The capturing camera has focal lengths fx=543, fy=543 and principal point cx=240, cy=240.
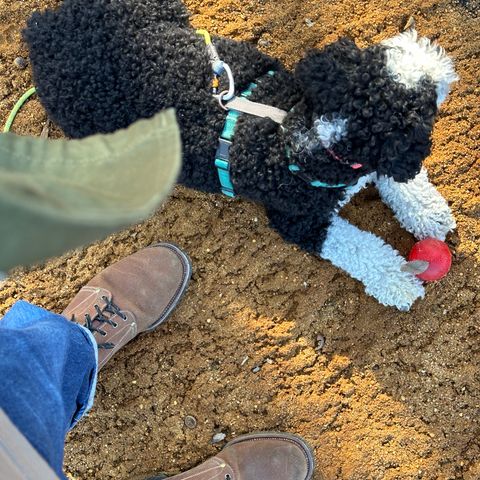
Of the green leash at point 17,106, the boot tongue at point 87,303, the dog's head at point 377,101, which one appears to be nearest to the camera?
the dog's head at point 377,101

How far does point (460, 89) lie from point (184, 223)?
132 centimetres

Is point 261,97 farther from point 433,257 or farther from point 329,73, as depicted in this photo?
point 433,257

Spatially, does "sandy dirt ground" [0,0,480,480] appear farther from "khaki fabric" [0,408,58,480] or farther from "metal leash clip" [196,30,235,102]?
"khaki fabric" [0,408,58,480]

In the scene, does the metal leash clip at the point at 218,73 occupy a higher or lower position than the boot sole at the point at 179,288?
higher

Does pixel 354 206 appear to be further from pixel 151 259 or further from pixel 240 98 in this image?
pixel 151 259

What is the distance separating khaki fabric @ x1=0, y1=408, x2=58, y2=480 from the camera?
1.27m

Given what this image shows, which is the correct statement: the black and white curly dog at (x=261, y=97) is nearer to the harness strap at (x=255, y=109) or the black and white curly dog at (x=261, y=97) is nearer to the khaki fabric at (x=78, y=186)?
the harness strap at (x=255, y=109)

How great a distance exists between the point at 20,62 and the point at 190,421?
1777mm

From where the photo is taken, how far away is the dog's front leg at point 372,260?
2.18 m

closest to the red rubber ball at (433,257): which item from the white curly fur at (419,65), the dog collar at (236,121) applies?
the dog collar at (236,121)

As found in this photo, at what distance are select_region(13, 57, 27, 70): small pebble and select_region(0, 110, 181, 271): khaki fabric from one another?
5.37 ft

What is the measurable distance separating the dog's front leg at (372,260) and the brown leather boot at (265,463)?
724mm

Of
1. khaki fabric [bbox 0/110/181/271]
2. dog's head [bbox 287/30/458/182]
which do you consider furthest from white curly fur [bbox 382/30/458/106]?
khaki fabric [bbox 0/110/181/271]

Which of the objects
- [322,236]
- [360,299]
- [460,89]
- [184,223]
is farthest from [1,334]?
[460,89]
